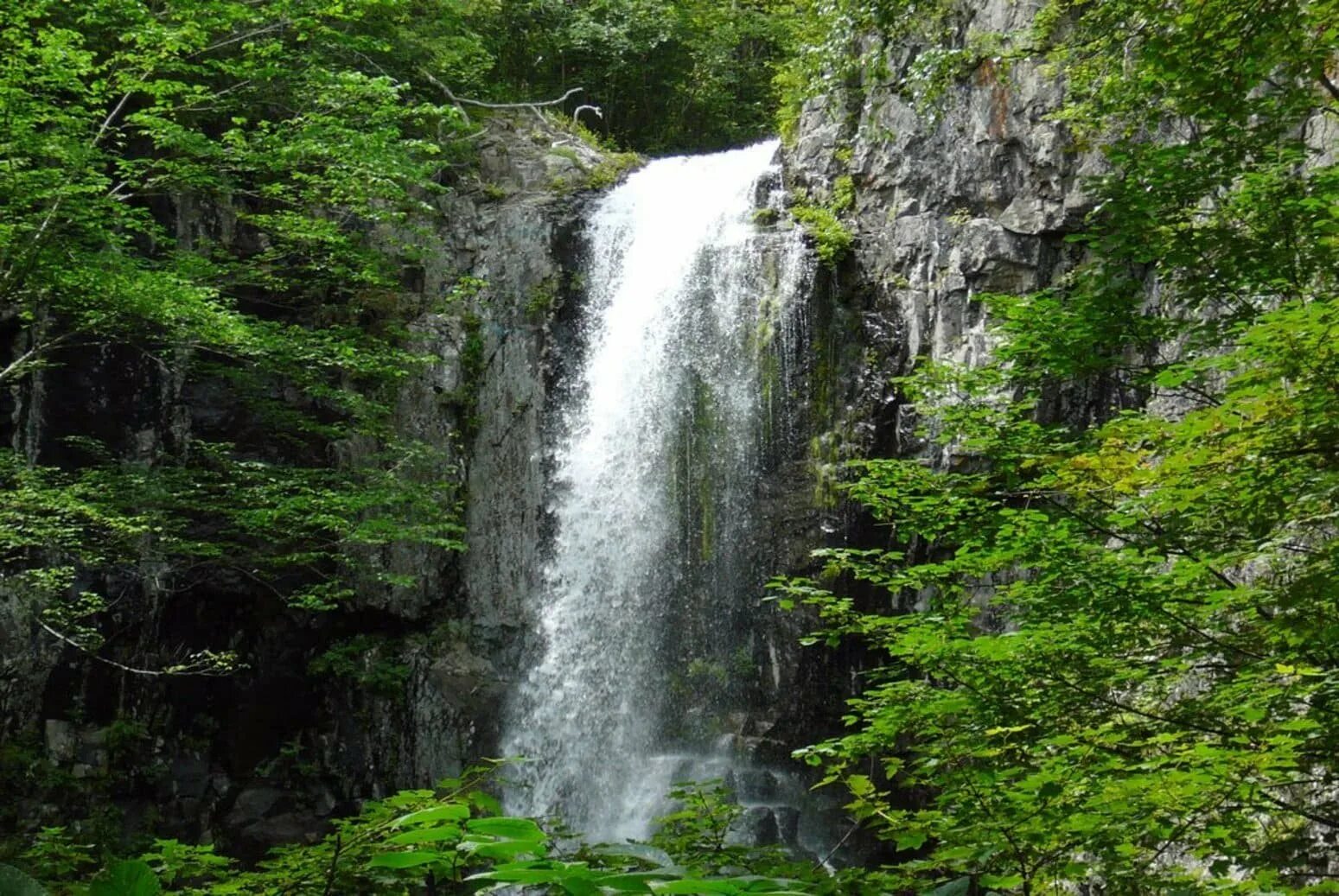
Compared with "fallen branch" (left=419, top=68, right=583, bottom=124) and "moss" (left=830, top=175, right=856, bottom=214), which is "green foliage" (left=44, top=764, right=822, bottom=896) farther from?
"moss" (left=830, top=175, right=856, bottom=214)

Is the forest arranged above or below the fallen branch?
below

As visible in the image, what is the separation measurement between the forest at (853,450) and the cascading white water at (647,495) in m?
0.89

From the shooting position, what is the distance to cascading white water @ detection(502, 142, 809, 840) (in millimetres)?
11594

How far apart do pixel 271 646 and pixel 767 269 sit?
25.4ft

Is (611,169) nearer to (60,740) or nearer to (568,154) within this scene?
(568,154)

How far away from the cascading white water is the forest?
0.89 m

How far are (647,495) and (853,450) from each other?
2.61 metres

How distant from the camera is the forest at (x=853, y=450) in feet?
9.27

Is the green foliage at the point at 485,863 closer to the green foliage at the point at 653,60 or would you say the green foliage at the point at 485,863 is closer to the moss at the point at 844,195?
the moss at the point at 844,195

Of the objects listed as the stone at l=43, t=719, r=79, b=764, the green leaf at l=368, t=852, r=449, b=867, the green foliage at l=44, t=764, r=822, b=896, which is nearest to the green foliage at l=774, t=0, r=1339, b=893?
the green foliage at l=44, t=764, r=822, b=896

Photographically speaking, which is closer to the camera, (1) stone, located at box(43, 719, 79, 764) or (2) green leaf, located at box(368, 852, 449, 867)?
(2) green leaf, located at box(368, 852, 449, 867)

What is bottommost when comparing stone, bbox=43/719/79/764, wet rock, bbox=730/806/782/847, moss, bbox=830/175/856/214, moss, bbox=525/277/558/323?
wet rock, bbox=730/806/782/847

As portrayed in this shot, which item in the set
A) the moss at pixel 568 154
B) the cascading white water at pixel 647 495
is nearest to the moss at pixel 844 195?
the cascading white water at pixel 647 495

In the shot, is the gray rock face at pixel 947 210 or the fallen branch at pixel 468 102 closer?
the gray rock face at pixel 947 210
